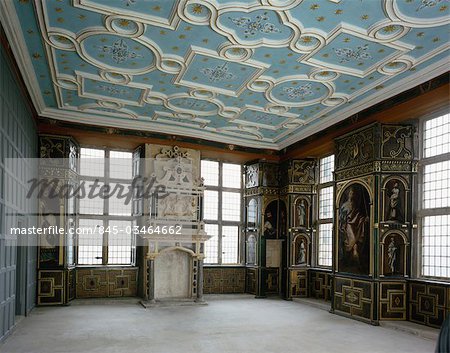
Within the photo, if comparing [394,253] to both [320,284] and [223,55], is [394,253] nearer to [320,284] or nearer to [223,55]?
[320,284]

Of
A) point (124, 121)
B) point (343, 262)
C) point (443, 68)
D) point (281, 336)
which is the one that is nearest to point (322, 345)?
point (281, 336)

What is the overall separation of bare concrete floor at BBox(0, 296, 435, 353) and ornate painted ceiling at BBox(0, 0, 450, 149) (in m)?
4.74

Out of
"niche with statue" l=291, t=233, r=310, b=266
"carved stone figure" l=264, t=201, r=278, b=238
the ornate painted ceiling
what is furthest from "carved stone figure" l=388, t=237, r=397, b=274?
"carved stone figure" l=264, t=201, r=278, b=238

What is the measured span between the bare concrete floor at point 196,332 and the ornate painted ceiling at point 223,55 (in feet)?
15.5

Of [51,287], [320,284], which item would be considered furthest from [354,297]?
[51,287]

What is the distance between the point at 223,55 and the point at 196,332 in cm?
499

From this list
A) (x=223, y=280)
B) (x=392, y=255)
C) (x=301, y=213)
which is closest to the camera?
(x=392, y=255)

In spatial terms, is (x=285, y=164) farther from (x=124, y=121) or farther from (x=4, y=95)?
(x=4, y=95)

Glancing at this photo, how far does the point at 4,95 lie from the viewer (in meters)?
6.82

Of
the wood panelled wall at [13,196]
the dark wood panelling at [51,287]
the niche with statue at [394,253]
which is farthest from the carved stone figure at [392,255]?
the dark wood panelling at [51,287]

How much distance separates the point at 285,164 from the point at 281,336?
6.50m

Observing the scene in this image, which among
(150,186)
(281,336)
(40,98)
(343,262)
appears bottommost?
(281,336)

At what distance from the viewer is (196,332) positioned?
786 centimetres

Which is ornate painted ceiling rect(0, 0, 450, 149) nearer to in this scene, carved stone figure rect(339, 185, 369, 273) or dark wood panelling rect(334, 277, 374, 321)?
Result: carved stone figure rect(339, 185, 369, 273)
